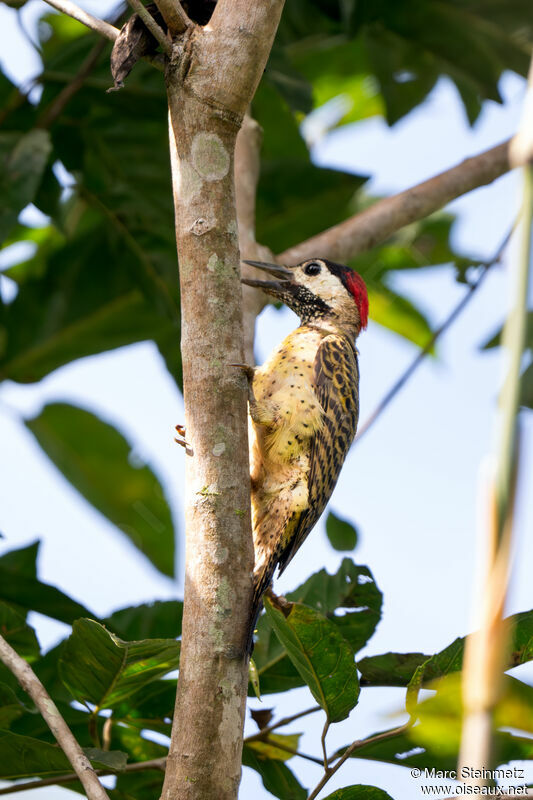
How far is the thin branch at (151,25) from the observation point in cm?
196

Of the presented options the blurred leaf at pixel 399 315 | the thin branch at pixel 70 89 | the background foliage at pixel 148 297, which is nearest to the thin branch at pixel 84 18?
the background foliage at pixel 148 297

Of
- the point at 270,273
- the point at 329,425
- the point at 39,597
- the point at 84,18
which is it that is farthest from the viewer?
the point at 270,273

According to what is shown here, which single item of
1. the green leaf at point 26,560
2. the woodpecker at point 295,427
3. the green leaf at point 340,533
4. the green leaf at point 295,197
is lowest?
the green leaf at point 26,560

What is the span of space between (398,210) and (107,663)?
2206mm

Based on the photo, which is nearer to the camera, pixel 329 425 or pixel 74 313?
pixel 329 425

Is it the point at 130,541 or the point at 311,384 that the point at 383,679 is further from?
the point at 130,541

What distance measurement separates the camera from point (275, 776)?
2.46 metres

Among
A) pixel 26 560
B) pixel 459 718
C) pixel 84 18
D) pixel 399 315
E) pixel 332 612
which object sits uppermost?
pixel 399 315

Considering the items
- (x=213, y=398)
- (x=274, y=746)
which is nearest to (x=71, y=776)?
(x=274, y=746)

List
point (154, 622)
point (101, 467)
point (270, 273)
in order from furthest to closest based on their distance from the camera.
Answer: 1. point (101, 467)
2. point (270, 273)
3. point (154, 622)

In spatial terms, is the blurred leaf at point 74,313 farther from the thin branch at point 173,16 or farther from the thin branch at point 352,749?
the thin branch at point 352,749

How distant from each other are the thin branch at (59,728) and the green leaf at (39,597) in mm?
861

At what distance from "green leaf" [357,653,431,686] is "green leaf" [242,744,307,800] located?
352 millimetres

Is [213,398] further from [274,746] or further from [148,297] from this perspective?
[148,297]
